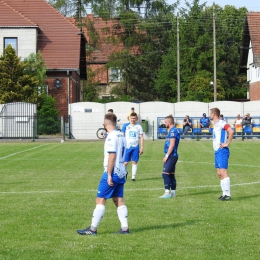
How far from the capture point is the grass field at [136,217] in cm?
890

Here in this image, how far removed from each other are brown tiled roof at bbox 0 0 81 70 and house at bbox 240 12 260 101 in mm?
15274

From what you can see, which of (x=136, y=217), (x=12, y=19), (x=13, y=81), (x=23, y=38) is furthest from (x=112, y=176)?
(x=12, y=19)

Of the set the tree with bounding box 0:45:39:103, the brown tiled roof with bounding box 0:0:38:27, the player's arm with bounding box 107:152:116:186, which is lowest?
the player's arm with bounding box 107:152:116:186

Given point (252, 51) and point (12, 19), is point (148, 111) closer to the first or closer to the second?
point (12, 19)

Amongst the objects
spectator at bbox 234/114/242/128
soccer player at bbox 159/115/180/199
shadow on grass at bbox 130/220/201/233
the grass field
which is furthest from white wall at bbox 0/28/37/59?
shadow on grass at bbox 130/220/201/233

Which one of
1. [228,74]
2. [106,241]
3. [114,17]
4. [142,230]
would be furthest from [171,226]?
[228,74]

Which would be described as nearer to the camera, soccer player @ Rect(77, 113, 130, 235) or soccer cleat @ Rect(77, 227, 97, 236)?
soccer player @ Rect(77, 113, 130, 235)

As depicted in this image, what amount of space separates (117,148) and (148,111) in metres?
38.6

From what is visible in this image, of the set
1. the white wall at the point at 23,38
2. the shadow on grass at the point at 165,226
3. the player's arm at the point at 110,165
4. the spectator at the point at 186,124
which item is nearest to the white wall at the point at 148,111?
the spectator at the point at 186,124

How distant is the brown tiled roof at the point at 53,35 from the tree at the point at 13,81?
7.37 m

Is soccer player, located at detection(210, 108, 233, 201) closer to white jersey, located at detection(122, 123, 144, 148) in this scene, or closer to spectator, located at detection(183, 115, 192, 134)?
white jersey, located at detection(122, 123, 144, 148)

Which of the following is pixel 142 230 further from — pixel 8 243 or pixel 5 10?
pixel 5 10

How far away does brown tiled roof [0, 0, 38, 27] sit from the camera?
56844 mm

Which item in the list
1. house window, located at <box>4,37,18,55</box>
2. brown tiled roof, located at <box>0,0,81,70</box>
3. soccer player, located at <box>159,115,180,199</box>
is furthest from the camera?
brown tiled roof, located at <box>0,0,81,70</box>
